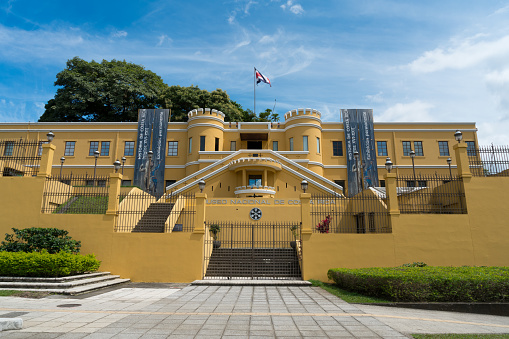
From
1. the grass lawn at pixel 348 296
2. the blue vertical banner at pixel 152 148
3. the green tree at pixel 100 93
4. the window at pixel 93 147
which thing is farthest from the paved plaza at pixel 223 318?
the green tree at pixel 100 93

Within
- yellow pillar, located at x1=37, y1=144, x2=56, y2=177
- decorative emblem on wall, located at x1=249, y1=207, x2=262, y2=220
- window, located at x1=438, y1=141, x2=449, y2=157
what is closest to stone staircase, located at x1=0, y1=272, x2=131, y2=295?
yellow pillar, located at x1=37, y1=144, x2=56, y2=177

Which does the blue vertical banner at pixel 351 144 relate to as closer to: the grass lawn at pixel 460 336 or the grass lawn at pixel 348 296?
the grass lawn at pixel 348 296

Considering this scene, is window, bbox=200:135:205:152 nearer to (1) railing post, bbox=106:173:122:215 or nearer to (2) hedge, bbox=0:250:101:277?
(1) railing post, bbox=106:173:122:215

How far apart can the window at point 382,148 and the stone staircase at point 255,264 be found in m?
20.0

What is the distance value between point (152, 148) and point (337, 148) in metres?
18.2

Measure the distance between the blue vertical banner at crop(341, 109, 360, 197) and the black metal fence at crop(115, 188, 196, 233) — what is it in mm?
16402

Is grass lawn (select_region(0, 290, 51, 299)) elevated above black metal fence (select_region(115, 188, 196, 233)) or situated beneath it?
situated beneath

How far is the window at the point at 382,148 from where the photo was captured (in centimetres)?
3250

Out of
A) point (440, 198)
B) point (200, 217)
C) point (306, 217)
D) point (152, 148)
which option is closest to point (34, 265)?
point (200, 217)

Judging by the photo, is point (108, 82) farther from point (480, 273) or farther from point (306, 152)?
point (480, 273)

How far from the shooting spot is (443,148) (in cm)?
3234

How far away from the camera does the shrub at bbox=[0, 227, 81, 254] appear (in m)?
12.4

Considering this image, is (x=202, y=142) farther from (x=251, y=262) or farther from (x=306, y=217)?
(x=306, y=217)

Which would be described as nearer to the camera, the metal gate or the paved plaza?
the paved plaza
